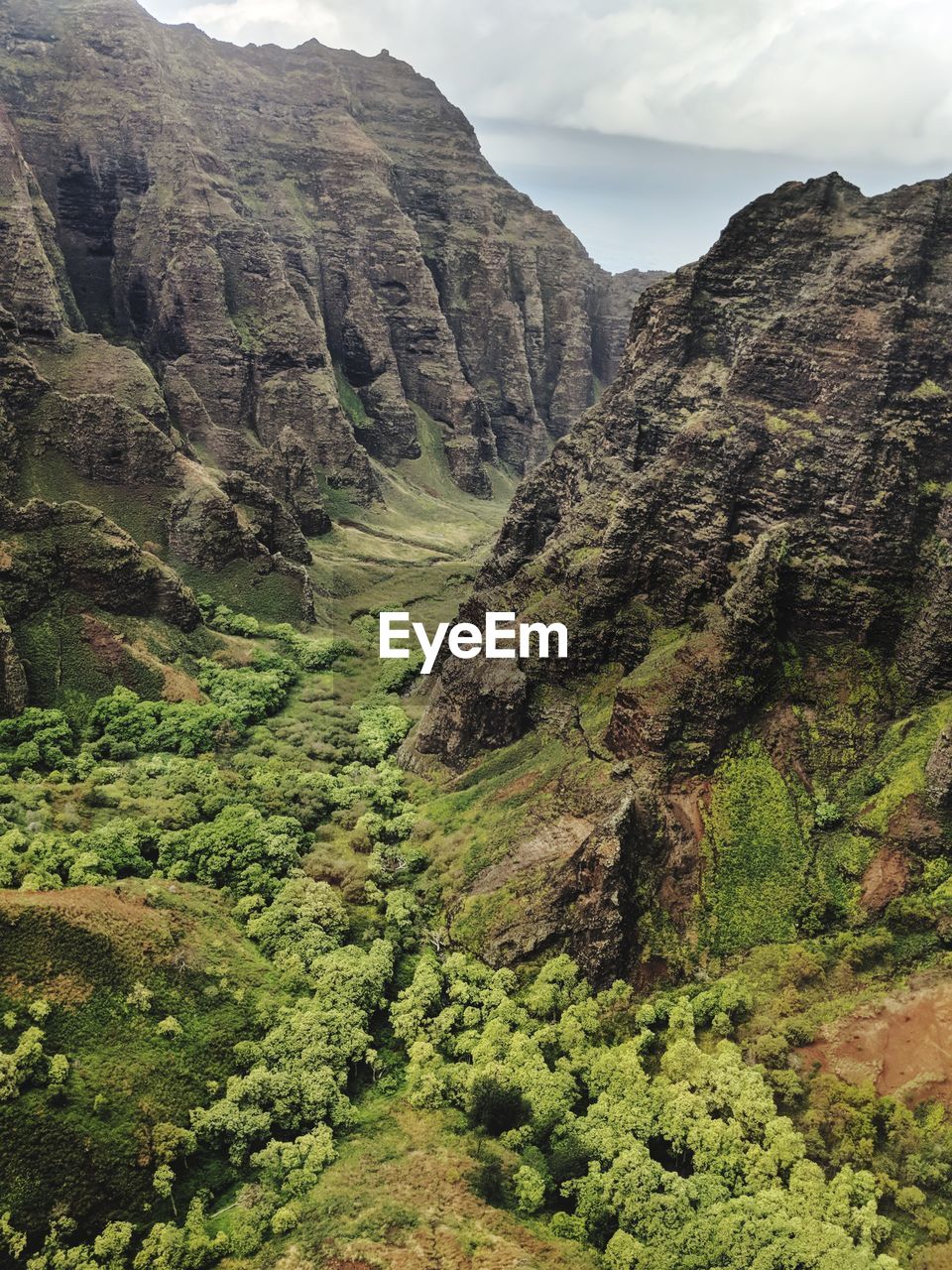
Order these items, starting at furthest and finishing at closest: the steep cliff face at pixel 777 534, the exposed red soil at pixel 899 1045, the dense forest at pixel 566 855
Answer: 1. the steep cliff face at pixel 777 534
2. the exposed red soil at pixel 899 1045
3. the dense forest at pixel 566 855

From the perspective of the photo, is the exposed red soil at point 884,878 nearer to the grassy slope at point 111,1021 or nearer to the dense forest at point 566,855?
the dense forest at point 566,855

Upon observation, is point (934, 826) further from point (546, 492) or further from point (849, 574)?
point (546, 492)

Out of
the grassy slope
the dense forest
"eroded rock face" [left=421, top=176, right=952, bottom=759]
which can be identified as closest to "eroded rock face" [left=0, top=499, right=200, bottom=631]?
the dense forest

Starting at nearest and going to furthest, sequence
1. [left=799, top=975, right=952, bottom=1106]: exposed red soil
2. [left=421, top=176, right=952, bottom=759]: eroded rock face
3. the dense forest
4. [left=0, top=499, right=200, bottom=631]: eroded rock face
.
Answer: the dense forest < [left=799, top=975, right=952, bottom=1106]: exposed red soil < [left=421, top=176, right=952, bottom=759]: eroded rock face < [left=0, top=499, right=200, bottom=631]: eroded rock face

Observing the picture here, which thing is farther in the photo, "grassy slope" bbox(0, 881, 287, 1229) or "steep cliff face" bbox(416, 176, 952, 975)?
"steep cliff face" bbox(416, 176, 952, 975)

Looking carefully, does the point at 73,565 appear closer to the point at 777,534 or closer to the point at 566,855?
the point at 566,855

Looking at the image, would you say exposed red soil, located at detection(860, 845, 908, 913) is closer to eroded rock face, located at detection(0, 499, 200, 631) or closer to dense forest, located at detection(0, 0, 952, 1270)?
dense forest, located at detection(0, 0, 952, 1270)

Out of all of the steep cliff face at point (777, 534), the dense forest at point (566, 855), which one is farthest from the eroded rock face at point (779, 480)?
the dense forest at point (566, 855)

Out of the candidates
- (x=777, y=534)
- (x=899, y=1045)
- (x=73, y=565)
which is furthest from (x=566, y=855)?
(x=73, y=565)
